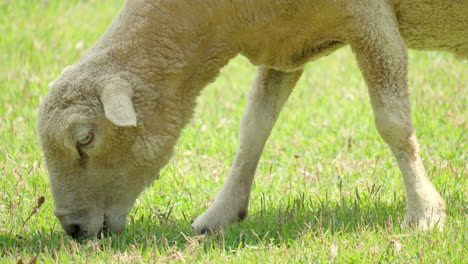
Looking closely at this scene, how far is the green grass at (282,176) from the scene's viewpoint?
4.60 meters

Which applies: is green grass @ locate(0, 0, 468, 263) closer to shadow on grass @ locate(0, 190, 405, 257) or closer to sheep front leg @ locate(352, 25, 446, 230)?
shadow on grass @ locate(0, 190, 405, 257)

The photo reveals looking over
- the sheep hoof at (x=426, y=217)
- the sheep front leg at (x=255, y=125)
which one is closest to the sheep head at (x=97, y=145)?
the sheep front leg at (x=255, y=125)

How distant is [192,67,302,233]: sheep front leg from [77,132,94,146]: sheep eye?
4.03 ft

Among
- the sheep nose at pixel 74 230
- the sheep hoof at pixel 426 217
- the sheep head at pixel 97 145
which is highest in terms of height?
the sheep head at pixel 97 145

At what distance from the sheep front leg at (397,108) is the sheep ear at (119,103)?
150 centimetres

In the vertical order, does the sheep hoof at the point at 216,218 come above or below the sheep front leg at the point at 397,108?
below

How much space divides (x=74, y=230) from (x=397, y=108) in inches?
86.4

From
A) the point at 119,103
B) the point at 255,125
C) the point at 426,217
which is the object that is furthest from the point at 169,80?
the point at 426,217

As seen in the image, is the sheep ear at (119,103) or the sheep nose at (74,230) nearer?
the sheep ear at (119,103)

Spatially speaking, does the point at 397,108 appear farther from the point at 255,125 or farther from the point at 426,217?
the point at 255,125

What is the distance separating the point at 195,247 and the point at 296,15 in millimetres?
1561

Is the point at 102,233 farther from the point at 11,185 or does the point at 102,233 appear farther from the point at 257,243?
the point at 11,185

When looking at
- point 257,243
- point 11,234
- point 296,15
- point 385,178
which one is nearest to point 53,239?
point 11,234

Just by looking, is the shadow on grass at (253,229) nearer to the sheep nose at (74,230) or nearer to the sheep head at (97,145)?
the sheep nose at (74,230)
